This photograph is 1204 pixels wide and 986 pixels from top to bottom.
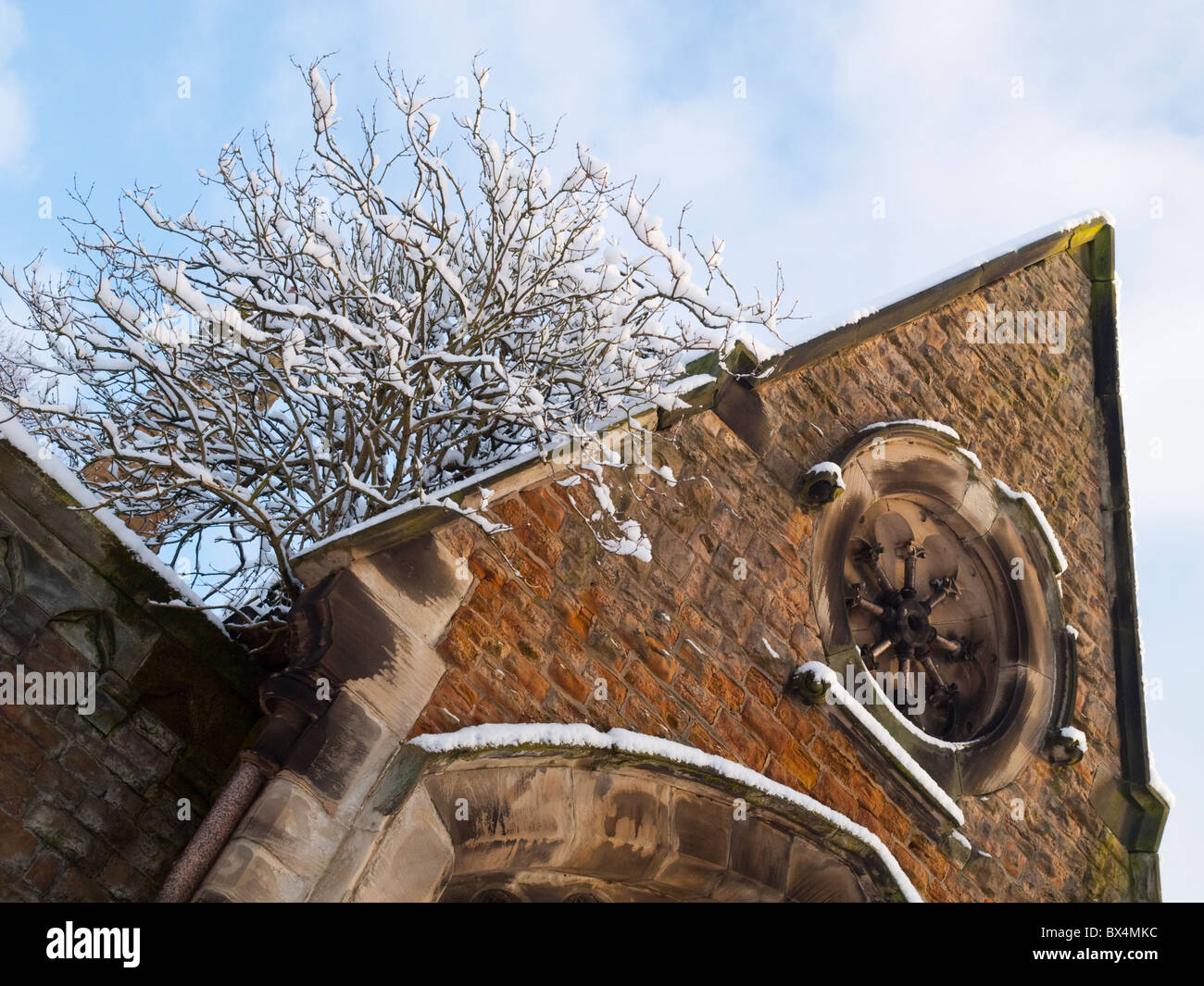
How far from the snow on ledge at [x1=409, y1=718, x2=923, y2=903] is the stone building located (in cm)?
1

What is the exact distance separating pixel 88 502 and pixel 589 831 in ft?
6.78

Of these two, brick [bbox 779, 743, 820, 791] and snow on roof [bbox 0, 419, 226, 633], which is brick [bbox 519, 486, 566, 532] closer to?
snow on roof [bbox 0, 419, 226, 633]

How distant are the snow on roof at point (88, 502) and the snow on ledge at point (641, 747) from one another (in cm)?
98

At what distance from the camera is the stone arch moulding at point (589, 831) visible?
364cm

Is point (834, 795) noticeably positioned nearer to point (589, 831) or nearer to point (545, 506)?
point (589, 831)

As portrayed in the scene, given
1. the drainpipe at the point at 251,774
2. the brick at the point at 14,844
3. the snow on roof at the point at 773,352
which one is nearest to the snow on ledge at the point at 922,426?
the snow on roof at the point at 773,352

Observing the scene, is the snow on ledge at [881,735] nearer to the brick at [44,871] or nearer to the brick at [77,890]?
the brick at [77,890]

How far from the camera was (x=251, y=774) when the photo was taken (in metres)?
3.52

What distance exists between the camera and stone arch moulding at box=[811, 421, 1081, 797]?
5656 mm

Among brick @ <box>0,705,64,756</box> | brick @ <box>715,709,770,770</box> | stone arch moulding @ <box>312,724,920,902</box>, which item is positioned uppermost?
brick @ <box>715,709,770,770</box>

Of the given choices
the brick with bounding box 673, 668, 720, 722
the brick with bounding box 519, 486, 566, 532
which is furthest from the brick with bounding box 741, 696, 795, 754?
the brick with bounding box 519, 486, 566, 532
